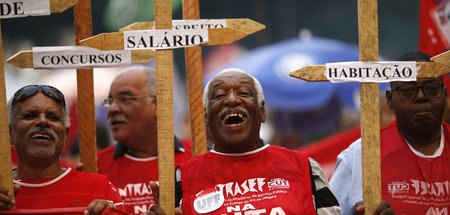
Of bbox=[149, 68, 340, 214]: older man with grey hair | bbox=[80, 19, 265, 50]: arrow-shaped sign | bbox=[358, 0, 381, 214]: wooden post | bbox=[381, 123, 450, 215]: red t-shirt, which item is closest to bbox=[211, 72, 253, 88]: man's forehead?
bbox=[149, 68, 340, 214]: older man with grey hair

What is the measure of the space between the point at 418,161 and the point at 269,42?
1228cm

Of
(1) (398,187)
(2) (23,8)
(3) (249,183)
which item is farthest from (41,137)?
(1) (398,187)

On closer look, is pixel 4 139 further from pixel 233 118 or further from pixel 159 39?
pixel 233 118

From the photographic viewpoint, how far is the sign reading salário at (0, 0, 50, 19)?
341cm

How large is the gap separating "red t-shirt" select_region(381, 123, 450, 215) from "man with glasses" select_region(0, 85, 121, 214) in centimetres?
176

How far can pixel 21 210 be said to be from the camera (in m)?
3.34

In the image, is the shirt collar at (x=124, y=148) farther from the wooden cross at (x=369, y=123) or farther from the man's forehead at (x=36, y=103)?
the wooden cross at (x=369, y=123)

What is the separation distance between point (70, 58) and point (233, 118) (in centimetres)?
108

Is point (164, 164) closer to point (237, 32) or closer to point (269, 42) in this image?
point (237, 32)

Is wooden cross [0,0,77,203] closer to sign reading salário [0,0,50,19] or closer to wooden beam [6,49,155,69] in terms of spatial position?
sign reading salário [0,0,50,19]

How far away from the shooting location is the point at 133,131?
207 inches

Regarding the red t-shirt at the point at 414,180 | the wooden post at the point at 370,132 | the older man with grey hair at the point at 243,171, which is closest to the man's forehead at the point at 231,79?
the older man with grey hair at the point at 243,171

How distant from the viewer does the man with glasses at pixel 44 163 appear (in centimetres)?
371

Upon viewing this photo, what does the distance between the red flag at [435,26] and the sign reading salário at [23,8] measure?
10.0 ft
